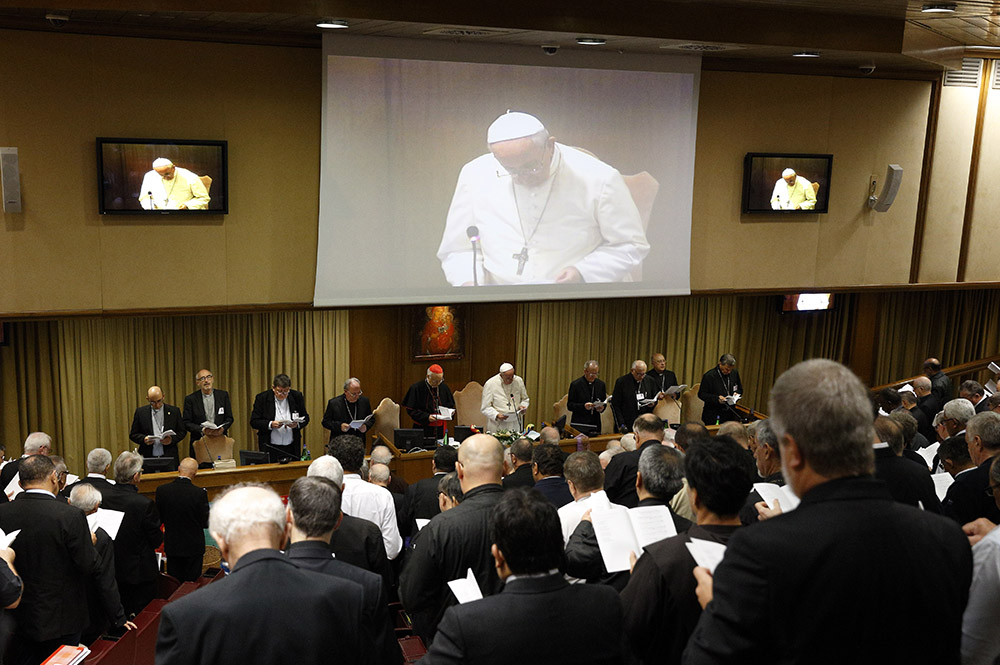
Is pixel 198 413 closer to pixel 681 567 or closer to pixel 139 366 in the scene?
pixel 139 366

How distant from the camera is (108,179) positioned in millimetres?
7172

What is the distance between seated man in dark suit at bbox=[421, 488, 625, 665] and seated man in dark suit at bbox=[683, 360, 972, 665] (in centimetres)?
68

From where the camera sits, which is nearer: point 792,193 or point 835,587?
point 835,587

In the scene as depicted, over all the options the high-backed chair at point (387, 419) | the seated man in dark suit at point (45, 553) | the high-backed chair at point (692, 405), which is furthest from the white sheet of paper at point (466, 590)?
the high-backed chair at point (692, 405)

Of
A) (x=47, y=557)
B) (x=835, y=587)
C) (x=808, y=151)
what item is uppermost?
(x=808, y=151)

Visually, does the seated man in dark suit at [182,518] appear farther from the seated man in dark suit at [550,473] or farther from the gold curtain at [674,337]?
the gold curtain at [674,337]

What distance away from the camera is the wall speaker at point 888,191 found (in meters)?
9.98

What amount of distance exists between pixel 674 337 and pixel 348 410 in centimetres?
523

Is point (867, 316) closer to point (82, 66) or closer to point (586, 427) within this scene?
point (586, 427)

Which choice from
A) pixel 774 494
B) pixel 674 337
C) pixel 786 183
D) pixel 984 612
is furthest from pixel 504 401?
pixel 984 612

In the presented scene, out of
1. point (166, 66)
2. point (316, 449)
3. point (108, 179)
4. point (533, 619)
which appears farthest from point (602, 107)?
point (533, 619)

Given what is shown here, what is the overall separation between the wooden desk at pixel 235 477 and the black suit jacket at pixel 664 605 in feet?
18.4

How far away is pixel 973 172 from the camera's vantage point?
10.5m

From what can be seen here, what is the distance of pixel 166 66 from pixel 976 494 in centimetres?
670
